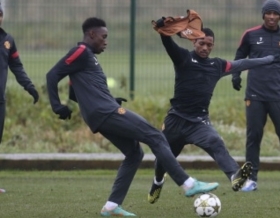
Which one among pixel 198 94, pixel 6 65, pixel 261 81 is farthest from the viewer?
pixel 261 81

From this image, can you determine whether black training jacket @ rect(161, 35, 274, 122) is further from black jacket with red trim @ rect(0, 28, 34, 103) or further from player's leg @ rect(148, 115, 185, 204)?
black jacket with red trim @ rect(0, 28, 34, 103)

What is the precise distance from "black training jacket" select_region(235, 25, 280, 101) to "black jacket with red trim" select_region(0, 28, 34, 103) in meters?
2.70

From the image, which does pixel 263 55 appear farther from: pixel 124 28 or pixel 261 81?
pixel 124 28

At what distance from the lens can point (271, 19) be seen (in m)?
13.1

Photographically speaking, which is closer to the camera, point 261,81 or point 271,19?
point 271,19

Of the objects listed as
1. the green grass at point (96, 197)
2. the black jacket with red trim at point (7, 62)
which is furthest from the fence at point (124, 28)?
the black jacket with red trim at point (7, 62)

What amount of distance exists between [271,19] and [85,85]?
3701mm

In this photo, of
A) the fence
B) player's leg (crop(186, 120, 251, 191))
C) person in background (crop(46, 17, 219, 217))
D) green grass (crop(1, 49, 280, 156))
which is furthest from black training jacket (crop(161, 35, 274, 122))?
the fence

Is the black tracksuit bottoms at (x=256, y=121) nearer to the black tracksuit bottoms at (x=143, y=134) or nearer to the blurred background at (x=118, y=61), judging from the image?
the black tracksuit bottoms at (x=143, y=134)

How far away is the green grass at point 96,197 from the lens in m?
10.8

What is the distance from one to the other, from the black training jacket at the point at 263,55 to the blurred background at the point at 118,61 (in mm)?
4033

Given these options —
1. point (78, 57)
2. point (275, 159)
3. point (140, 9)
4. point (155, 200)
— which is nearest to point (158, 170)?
point (155, 200)

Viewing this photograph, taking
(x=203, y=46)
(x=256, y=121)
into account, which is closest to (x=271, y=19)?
(x=256, y=121)

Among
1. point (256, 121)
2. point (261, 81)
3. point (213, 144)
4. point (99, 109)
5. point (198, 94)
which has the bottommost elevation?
point (256, 121)
